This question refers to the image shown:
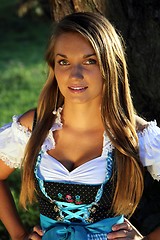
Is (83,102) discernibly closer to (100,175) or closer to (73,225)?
(100,175)

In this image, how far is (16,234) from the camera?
3.23 metres

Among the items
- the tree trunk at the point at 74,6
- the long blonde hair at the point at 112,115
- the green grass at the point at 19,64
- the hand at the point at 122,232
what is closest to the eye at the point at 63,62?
the long blonde hair at the point at 112,115

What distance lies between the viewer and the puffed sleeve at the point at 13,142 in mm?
3086

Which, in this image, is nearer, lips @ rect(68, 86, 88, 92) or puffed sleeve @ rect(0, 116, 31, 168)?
lips @ rect(68, 86, 88, 92)

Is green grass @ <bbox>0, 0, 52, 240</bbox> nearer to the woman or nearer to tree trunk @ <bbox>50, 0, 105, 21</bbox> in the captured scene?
tree trunk @ <bbox>50, 0, 105, 21</bbox>

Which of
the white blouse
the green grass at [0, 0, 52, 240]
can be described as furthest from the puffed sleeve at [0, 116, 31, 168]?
the green grass at [0, 0, 52, 240]

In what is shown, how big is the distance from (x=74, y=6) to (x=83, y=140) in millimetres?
1019

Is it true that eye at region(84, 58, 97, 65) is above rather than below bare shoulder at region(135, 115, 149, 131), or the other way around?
above

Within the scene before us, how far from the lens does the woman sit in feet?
9.41

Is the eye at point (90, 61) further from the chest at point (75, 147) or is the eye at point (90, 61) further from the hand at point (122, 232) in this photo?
the hand at point (122, 232)

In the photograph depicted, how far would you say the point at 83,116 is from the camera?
9.87 feet

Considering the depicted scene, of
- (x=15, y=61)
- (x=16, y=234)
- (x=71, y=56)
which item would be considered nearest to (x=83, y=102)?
(x=71, y=56)

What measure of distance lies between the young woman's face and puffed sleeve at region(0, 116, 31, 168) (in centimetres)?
31

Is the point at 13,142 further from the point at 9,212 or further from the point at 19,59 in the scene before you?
the point at 19,59
